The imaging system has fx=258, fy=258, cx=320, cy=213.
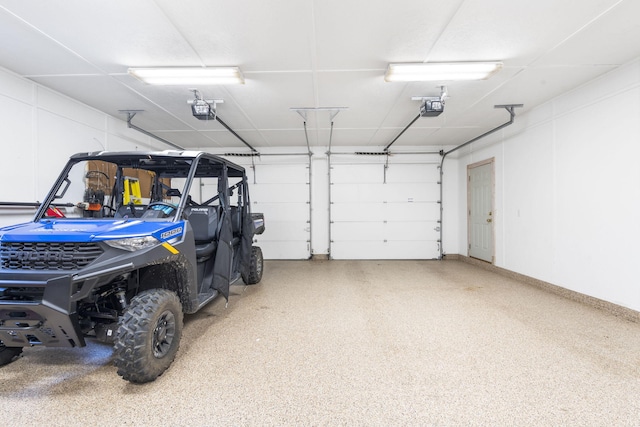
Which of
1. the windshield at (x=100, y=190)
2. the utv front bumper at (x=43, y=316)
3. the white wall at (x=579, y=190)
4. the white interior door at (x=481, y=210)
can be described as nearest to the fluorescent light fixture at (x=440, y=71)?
the white wall at (x=579, y=190)

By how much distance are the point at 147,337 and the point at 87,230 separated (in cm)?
88

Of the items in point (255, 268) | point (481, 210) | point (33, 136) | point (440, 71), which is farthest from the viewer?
point (481, 210)

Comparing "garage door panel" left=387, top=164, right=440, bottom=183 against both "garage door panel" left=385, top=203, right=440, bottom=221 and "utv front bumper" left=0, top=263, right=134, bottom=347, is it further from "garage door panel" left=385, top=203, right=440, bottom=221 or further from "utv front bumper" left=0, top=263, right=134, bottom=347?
"utv front bumper" left=0, top=263, right=134, bottom=347

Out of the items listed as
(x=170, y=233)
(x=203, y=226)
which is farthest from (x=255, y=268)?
(x=170, y=233)

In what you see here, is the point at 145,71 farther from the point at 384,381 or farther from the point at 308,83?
the point at 384,381

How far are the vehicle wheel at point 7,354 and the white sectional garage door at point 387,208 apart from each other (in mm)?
5619

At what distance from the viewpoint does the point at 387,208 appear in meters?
6.93

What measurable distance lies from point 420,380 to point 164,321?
2071 mm

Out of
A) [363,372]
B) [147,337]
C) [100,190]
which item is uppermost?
[100,190]

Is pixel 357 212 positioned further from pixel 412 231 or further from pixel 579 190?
pixel 579 190

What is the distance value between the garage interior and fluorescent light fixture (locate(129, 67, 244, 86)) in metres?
0.09

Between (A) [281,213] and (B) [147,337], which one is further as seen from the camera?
(A) [281,213]

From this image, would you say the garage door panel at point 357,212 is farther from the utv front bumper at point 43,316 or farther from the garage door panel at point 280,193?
the utv front bumper at point 43,316

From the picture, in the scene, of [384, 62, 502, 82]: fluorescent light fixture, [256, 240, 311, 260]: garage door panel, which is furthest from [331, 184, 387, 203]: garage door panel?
[384, 62, 502, 82]: fluorescent light fixture
